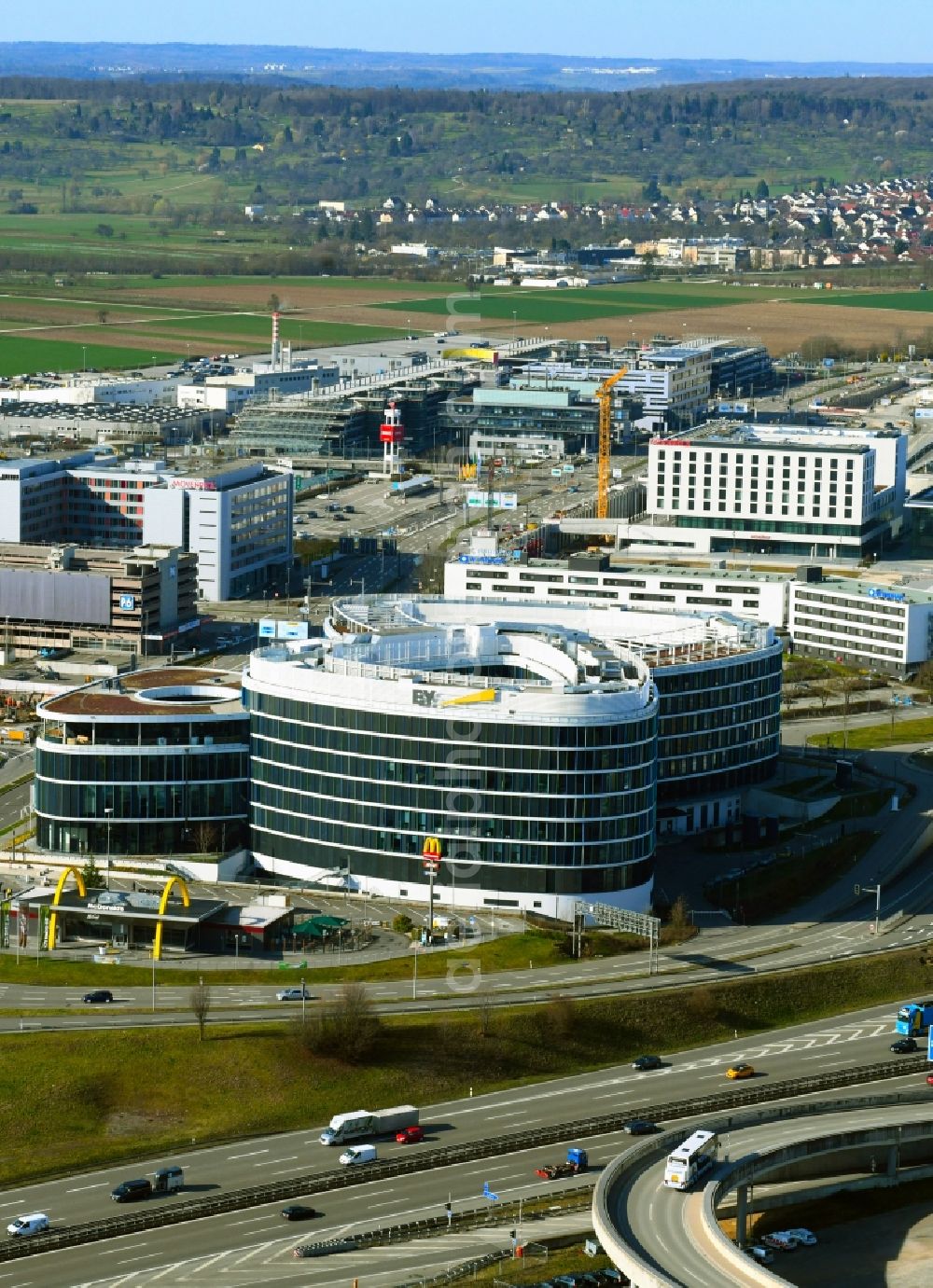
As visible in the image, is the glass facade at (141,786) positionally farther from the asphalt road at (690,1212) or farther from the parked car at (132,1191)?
the asphalt road at (690,1212)

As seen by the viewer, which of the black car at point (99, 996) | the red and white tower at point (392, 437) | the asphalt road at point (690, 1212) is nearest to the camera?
the asphalt road at point (690, 1212)

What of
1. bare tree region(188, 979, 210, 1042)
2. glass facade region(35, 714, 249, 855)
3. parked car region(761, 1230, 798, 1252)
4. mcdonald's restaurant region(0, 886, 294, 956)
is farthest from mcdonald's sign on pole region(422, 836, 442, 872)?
parked car region(761, 1230, 798, 1252)

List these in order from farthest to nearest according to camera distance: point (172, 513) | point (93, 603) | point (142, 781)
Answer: point (172, 513), point (93, 603), point (142, 781)

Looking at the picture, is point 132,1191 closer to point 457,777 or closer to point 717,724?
point 457,777

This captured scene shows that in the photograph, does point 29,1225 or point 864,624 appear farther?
point 864,624

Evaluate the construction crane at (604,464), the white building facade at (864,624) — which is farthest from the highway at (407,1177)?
the construction crane at (604,464)

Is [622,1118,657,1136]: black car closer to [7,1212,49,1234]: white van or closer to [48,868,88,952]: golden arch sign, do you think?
[7,1212,49,1234]: white van

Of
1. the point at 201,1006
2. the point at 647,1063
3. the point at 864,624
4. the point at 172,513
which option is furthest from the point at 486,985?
the point at 172,513
